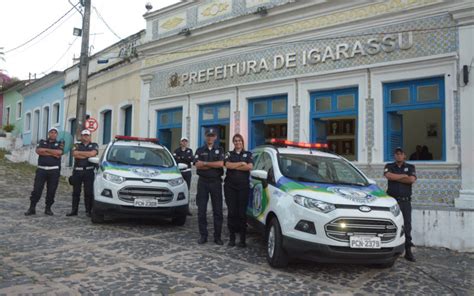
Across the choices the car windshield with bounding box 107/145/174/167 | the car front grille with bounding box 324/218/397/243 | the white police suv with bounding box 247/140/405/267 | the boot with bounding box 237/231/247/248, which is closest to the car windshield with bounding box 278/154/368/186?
the white police suv with bounding box 247/140/405/267

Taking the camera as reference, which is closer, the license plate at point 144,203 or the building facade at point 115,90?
the license plate at point 144,203

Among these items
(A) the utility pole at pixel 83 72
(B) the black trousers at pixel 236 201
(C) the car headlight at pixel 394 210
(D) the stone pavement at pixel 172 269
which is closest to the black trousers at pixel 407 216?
(D) the stone pavement at pixel 172 269

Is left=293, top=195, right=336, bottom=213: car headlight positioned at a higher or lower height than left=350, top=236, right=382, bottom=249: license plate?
higher

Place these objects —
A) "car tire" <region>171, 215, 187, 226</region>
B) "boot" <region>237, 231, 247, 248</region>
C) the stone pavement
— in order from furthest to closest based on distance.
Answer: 1. "car tire" <region>171, 215, 187, 226</region>
2. "boot" <region>237, 231, 247, 248</region>
3. the stone pavement

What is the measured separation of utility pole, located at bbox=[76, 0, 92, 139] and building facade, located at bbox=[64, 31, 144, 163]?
6.54ft

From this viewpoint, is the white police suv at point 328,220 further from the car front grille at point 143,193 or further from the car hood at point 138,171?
the car hood at point 138,171

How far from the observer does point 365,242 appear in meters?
5.17

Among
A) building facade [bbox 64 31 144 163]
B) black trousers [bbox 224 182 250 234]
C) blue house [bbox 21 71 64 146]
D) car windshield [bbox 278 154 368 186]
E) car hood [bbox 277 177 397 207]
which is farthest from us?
blue house [bbox 21 71 64 146]

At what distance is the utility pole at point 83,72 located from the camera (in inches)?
563

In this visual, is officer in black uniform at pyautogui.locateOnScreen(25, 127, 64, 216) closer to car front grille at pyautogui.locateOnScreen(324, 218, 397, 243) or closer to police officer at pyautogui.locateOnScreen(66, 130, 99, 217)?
police officer at pyautogui.locateOnScreen(66, 130, 99, 217)

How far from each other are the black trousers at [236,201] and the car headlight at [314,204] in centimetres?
159

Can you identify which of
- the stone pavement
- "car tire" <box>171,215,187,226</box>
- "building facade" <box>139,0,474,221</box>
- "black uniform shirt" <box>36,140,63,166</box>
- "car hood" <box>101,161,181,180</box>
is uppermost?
"building facade" <box>139,0,474,221</box>

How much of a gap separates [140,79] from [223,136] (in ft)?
14.4

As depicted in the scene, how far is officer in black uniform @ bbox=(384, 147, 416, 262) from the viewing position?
22.2 ft
